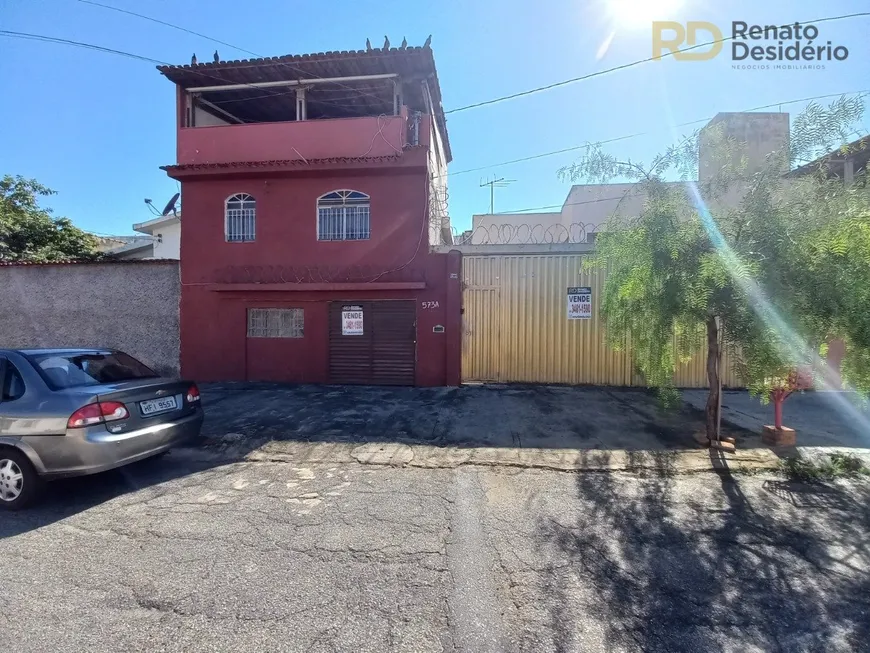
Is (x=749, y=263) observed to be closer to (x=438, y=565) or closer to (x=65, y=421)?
(x=438, y=565)

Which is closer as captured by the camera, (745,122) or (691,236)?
(691,236)

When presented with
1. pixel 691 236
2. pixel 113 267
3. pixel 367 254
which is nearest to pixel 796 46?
pixel 691 236

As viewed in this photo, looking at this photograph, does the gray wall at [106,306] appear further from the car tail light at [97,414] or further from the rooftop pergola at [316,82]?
the car tail light at [97,414]

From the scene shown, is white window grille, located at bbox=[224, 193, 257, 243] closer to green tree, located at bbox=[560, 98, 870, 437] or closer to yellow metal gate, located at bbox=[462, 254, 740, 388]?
yellow metal gate, located at bbox=[462, 254, 740, 388]

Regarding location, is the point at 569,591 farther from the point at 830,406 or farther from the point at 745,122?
the point at 745,122

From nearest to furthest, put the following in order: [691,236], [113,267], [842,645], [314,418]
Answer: [842,645]
[691,236]
[314,418]
[113,267]

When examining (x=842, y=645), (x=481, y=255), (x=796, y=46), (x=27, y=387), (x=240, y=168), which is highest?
(x=796, y=46)

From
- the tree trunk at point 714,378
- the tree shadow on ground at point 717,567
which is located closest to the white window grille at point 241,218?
the tree shadow on ground at point 717,567

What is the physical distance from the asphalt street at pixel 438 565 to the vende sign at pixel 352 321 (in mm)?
4996

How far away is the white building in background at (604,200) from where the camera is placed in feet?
16.3

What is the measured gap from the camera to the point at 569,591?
2674 mm

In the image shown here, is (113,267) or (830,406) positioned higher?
(113,267)

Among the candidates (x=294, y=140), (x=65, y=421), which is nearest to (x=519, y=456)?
(x=65, y=421)

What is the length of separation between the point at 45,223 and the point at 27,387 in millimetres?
15022
